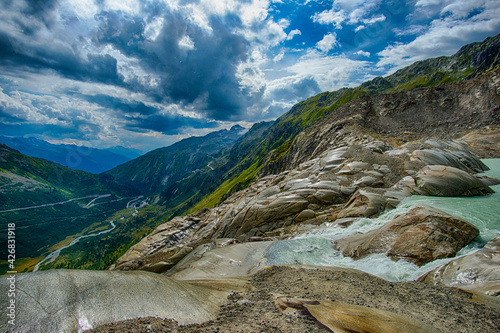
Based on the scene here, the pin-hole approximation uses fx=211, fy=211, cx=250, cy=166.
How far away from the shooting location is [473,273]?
13875 millimetres

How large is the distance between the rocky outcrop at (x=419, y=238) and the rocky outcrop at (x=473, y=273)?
1.86 meters

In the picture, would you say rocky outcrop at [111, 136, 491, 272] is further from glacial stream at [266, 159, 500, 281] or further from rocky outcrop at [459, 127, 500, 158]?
rocky outcrop at [459, 127, 500, 158]

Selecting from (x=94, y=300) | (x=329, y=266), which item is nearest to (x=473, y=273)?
(x=329, y=266)

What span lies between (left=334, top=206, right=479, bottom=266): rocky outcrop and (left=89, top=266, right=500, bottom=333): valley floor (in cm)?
438

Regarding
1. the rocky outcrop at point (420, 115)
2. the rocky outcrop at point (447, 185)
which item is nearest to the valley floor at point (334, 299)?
the rocky outcrop at point (447, 185)

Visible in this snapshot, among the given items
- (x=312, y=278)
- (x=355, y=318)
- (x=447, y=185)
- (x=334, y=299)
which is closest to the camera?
(x=355, y=318)

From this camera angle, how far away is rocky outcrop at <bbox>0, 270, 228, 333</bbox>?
8250 millimetres

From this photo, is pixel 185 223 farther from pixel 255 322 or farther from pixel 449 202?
pixel 449 202

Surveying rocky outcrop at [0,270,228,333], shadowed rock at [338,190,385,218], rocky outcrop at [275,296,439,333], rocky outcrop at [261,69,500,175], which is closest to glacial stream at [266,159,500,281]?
shadowed rock at [338,190,385,218]

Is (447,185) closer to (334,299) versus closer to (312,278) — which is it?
(312,278)

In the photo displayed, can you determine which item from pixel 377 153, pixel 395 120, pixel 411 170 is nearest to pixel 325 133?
pixel 395 120

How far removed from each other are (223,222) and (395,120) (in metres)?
83.0

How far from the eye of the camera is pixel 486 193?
3219cm

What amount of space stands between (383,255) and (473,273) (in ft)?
19.3
